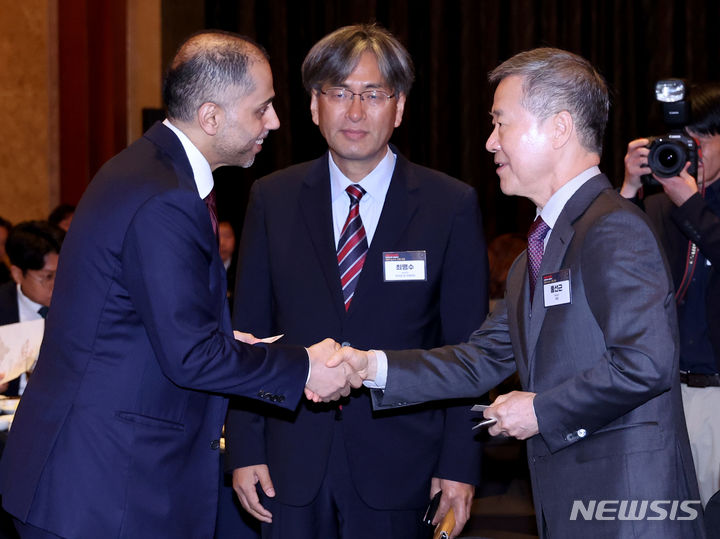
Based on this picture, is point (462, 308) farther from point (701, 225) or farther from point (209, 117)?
point (701, 225)

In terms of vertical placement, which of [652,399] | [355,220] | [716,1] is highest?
[716,1]

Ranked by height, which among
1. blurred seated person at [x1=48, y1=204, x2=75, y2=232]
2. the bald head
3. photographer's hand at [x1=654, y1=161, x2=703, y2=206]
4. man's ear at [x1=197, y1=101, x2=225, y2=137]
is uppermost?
the bald head

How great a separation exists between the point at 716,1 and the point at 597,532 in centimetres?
608

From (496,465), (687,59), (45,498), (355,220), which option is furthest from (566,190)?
(687,59)

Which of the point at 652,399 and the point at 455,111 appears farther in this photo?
the point at 455,111

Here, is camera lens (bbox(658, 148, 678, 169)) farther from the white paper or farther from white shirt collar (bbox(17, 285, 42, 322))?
white shirt collar (bbox(17, 285, 42, 322))

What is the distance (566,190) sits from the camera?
213 cm

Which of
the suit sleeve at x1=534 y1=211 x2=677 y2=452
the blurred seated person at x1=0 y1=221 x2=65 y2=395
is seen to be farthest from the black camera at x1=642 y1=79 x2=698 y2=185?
the blurred seated person at x1=0 y1=221 x2=65 y2=395

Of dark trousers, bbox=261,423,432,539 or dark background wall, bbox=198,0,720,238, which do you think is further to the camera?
dark background wall, bbox=198,0,720,238

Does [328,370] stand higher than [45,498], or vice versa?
[328,370]

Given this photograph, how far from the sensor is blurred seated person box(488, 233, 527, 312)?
478cm

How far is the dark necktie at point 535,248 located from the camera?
2.18 m

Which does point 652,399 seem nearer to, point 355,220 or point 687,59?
point 355,220

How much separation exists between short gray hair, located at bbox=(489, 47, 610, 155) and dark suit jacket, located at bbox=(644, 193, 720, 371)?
4.12ft
